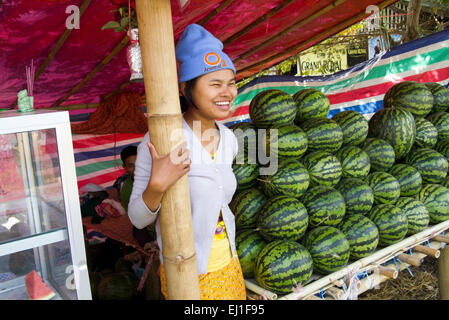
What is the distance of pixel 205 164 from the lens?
1748mm

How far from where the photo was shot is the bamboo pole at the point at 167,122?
1362mm

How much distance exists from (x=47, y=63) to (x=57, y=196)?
253 cm

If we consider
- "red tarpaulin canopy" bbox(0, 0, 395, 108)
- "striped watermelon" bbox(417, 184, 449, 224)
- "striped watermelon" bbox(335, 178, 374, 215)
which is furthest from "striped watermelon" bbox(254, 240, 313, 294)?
"red tarpaulin canopy" bbox(0, 0, 395, 108)

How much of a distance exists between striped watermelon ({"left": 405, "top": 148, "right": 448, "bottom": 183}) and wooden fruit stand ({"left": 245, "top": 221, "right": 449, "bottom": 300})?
1.43ft

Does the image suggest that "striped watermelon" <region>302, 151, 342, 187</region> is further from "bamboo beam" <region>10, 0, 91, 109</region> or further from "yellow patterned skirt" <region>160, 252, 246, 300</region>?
"bamboo beam" <region>10, 0, 91, 109</region>

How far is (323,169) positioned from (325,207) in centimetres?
32

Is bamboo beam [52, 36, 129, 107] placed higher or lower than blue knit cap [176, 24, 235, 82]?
higher

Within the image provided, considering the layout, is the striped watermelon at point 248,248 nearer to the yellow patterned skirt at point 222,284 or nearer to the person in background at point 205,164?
the yellow patterned skirt at point 222,284

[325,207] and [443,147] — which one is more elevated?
[443,147]

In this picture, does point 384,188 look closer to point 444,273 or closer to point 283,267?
point 283,267

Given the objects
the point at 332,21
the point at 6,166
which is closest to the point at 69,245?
the point at 6,166

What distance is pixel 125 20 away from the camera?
5.31 ft

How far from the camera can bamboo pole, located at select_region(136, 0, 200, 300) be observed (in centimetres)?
136

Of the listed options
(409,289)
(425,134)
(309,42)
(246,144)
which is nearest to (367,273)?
(246,144)
